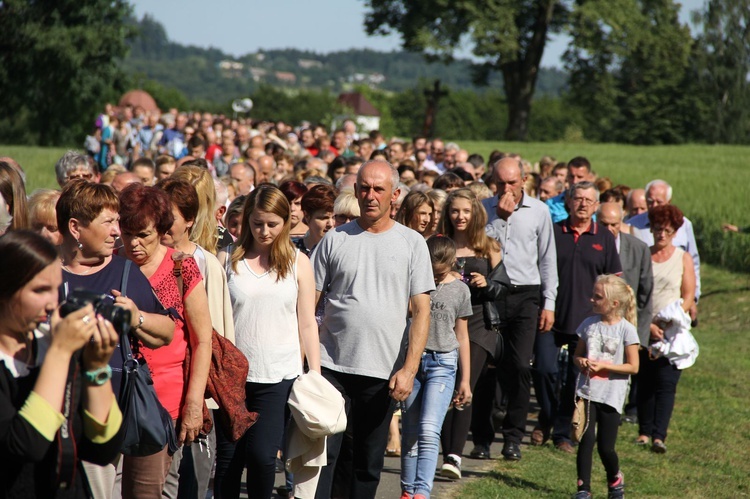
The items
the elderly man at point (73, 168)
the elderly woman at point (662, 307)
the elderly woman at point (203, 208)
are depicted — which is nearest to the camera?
the elderly woman at point (203, 208)

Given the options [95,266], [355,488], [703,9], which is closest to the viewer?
[95,266]

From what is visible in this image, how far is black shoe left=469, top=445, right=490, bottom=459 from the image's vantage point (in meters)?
8.12

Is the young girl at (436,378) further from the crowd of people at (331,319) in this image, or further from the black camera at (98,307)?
the black camera at (98,307)

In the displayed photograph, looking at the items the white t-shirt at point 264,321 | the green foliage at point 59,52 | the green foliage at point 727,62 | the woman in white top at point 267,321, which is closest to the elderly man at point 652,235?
the woman in white top at point 267,321

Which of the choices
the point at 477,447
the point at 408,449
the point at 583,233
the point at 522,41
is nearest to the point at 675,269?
the point at 583,233

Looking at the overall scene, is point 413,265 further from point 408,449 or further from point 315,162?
point 315,162

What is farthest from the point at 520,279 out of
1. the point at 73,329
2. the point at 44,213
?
the point at 73,329

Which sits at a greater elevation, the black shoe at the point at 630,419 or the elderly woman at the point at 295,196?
the elderly woman at the point at 295,196

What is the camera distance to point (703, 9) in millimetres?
92125

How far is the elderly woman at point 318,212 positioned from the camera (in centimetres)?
710

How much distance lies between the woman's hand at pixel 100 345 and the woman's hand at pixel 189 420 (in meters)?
1.60

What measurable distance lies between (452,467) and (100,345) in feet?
14.9

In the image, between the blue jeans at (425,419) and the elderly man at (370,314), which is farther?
the blue jeans at (425,419)

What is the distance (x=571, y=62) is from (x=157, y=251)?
54423mm
